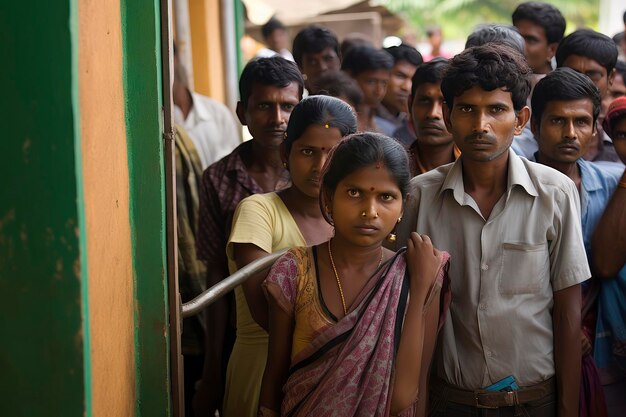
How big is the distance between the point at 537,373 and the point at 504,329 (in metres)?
0.19

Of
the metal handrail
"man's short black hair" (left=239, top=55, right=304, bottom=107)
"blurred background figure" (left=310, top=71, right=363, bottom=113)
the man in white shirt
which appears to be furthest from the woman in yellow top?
the man in white shirt

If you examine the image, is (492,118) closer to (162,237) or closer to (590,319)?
(590,319)

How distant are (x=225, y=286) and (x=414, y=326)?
557mm

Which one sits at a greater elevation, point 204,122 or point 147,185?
point 204,122

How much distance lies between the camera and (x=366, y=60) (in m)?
5.77

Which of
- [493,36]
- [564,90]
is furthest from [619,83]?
[564,90]

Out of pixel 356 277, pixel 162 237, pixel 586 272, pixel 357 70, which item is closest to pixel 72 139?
pixel 162 237

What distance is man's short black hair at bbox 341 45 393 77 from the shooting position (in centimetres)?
575

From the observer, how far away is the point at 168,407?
8.41ft

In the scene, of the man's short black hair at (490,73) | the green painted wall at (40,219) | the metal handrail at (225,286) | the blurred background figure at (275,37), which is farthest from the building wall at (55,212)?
the blurred background figure at (275,37)

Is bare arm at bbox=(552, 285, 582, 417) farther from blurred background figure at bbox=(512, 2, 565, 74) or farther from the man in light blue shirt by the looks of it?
blurred background figure at bbox=(512, 2, 565, 74)

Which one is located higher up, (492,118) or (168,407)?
(492,118)

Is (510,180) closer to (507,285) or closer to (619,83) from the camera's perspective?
(507,285)

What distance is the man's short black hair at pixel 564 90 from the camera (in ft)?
11.4
